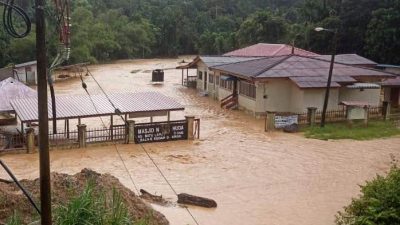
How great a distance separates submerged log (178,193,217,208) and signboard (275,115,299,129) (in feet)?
36.8

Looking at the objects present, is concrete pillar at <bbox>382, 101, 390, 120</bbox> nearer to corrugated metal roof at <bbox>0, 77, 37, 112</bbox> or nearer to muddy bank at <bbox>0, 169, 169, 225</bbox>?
corrugated metal roof at <bbox>0, 77, 37, 112</bbox>

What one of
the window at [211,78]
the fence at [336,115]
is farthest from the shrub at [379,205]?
the window at [211,78]

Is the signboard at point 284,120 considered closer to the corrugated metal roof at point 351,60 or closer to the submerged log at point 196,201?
the submerged log at point 196,201

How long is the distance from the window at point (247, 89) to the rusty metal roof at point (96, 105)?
22.6 ft

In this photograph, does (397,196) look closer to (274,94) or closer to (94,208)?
(94,208)

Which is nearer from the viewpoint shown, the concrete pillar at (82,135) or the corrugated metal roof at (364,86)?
the concrete pillar at (82,135)

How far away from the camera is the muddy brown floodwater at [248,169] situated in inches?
550

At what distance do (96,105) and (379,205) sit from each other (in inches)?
605

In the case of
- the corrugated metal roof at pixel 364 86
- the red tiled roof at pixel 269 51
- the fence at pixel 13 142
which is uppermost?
the red tiled roof at pixel 269 51

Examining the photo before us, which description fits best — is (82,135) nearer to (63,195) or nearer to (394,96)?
(63,195)

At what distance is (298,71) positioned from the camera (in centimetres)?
2875

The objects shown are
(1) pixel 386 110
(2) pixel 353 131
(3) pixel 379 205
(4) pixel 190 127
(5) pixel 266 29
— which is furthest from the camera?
(5) pixel 266 29

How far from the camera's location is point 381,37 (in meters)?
42.7

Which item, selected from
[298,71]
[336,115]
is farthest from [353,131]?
[298,71]
